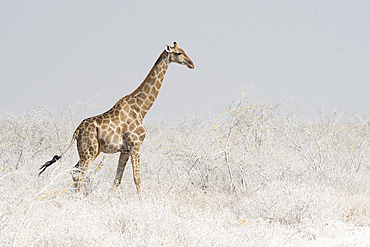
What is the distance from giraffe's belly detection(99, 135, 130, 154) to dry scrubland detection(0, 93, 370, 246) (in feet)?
1.33

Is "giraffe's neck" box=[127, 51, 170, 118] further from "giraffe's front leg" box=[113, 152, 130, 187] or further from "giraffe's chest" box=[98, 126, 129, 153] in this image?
"giraffe's front leg" box=[113, 152, 130, 187]

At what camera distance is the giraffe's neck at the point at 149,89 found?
5797 mm

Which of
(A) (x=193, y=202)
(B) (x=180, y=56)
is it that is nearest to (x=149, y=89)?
(B) (x=180, y=56)

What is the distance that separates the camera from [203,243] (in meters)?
3.61

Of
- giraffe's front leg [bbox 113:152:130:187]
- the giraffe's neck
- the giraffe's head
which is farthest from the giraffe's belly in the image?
the giraffe's head

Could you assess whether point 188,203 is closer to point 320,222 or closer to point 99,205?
point 99,205

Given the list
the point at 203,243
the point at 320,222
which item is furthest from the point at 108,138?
the point at 320,222

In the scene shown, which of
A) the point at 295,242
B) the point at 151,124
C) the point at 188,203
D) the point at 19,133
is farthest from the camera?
the point at 151,124

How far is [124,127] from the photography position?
219 inches

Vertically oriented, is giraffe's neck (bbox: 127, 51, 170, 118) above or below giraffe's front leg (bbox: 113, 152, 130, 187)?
above

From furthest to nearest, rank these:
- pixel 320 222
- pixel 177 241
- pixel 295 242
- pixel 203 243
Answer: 1. pixel 320 222
2. pixel 295 242
3. pixel 177 241
4. pixel 203 243

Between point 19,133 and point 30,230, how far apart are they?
228 inches

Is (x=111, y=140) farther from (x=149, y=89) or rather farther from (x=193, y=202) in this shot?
(x=193, y=202)

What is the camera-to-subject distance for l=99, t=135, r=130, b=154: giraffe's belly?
5461 mm
